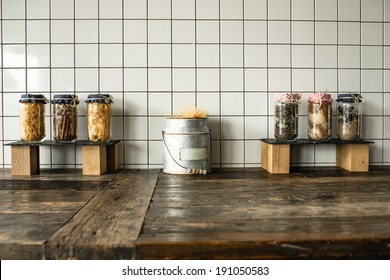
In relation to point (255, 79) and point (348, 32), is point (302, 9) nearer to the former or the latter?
point (348, 32)

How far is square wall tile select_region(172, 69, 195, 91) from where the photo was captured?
2.31 metres

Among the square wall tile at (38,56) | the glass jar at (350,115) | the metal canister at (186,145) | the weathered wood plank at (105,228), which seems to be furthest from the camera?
the square wall tile at (38,56)

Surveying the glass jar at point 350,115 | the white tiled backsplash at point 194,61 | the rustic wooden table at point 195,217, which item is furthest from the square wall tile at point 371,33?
the rustic wooden table at point 195,217

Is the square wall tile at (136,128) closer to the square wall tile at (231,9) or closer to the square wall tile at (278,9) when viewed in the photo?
the square wall tile at (231,9)

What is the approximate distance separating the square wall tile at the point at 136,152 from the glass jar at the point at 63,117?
13.9 inches

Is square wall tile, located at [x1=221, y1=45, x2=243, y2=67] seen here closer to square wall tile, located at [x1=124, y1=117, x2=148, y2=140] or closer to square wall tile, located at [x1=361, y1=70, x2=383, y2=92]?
square wall tile, located at [x1=124, y1=117, x2=148, y2=140]

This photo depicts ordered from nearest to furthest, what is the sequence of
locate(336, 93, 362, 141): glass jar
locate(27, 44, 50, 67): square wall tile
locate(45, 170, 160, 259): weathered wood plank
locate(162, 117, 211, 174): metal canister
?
1. locate(45, 170, 160, 259): weathered wood plank
2. locate(162, 117, 211, 174): metal canister
3. locate(336, 93, 362, 141): glass jar
4. locate(27, 44, 50, 67): square wall tile

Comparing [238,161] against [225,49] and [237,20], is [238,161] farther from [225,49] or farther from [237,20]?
[237,20]

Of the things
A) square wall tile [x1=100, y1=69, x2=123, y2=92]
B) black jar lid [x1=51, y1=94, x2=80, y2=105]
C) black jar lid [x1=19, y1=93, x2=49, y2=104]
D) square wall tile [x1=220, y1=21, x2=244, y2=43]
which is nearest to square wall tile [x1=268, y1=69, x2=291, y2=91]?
square wall tile [x1=220, y1=21, x2=244, y2=43]

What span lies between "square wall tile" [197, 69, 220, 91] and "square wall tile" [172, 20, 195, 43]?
200 millimetres

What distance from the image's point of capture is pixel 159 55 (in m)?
2.30

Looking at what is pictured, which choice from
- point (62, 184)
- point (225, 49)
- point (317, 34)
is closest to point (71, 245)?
point (62, 184)

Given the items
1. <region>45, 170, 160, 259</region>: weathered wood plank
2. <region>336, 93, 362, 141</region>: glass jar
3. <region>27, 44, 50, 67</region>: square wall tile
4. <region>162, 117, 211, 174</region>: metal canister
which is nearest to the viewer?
<region>45, 170, 160, 259</region>: weathered wood plank

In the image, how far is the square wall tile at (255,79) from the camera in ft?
7.64
